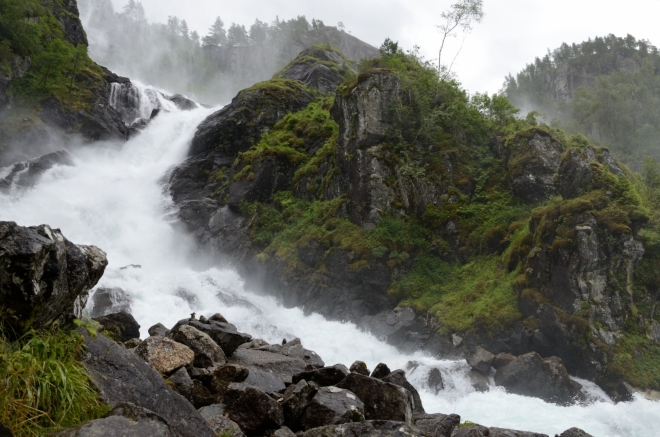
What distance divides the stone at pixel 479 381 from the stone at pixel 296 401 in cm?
1084

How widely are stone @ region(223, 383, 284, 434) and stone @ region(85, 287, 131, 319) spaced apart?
13885 millimetres

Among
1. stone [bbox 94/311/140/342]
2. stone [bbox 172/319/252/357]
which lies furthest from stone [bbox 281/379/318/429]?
stone [bbox 94/311/140/342]

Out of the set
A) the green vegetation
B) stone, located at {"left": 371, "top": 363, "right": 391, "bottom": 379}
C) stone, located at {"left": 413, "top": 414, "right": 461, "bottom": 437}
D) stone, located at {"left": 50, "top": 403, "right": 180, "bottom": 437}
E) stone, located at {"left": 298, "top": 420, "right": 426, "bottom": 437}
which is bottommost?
stone, located at {"left": 413, "top": 414, "right": 461, "bottom": 437}

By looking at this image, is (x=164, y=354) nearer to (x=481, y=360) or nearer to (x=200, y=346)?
(x=200, y=346)

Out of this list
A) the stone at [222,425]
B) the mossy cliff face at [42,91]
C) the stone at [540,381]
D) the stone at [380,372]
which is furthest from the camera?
the mossy cliff face at [42,91]

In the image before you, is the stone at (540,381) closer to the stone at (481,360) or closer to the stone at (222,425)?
the stone at (481,360)

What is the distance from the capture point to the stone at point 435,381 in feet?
49.9

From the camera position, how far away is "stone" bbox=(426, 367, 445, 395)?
15211mm

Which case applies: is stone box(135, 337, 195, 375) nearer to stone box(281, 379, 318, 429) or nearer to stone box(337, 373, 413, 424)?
stone box(281, 379, 318, 429)

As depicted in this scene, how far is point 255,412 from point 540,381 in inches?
485

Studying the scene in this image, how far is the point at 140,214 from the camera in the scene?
3005 cm

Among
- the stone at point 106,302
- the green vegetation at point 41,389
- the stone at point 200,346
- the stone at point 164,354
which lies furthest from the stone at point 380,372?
the stone at point 106,302

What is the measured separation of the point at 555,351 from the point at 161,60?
94835 millimetres

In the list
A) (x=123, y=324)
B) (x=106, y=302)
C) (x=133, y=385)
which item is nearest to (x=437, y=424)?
(x=133, y=385)
